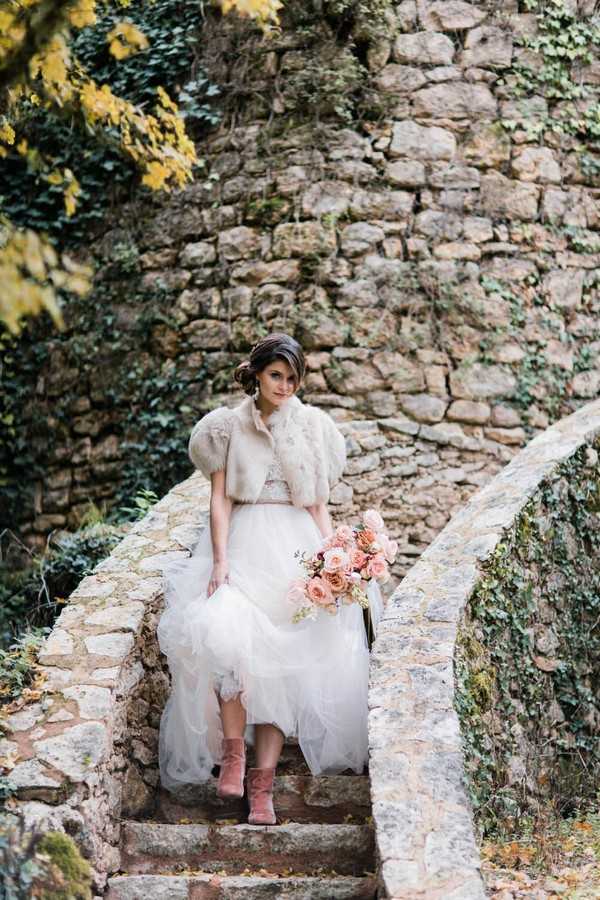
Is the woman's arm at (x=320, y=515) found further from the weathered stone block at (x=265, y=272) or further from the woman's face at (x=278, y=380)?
the weathered stone block at (x=265, y=272)

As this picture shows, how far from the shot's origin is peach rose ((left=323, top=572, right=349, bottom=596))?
13.7 ft

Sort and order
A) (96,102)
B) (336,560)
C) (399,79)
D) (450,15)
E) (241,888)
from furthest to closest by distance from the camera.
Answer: (450,15) → (399,79) → (96,102) → (336,560) → (241,888)

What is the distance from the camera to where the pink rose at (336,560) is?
4160 millimetres

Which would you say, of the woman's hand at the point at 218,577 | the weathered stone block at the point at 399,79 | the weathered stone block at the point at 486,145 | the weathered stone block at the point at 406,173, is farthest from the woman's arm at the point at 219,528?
the weathered stone block at the point at 399,79

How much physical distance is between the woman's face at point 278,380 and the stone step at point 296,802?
1574mm

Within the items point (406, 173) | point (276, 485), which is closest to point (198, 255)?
point (406, 173)

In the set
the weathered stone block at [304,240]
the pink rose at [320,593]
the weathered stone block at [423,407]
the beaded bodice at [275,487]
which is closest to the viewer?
the pink rose at [320,593]

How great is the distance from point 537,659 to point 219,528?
1.75 m

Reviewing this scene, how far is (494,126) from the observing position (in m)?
7.22

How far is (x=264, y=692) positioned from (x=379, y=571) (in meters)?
0.66

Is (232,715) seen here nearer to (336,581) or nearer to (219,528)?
(336,581)

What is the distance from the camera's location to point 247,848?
3840 mm

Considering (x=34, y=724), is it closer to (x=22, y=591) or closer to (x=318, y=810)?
(x=318, y=810)

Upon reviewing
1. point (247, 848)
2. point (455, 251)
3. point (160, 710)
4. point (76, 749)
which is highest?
point (455, 251)
